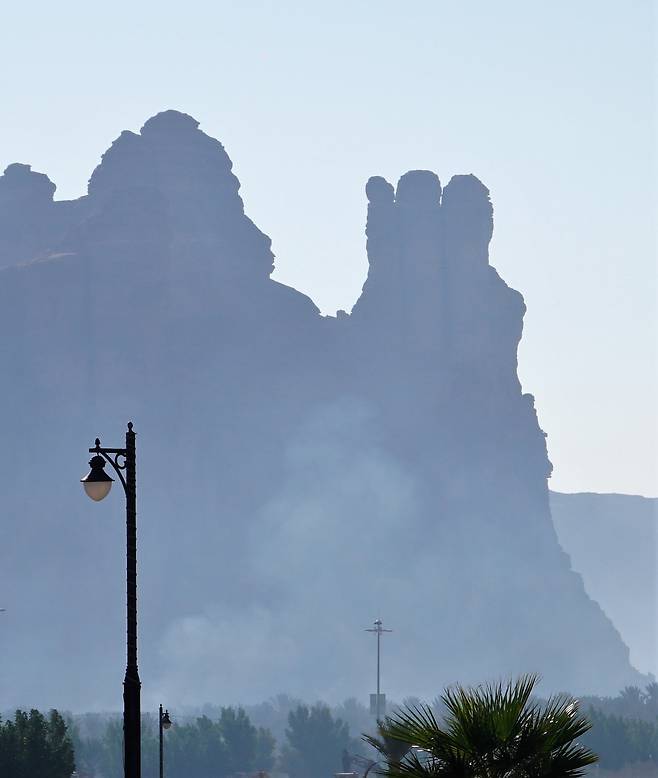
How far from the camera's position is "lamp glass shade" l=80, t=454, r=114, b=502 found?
82.6 feet

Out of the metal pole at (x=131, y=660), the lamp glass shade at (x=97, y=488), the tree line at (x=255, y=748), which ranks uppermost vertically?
the tree line at (x=255, y=748)

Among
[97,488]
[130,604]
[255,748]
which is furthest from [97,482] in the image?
[255,748]

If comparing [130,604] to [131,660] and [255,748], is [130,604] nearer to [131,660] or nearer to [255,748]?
[131,660]

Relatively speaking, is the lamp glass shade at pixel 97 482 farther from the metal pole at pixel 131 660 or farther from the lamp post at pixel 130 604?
the metal pole at pixel 131 660

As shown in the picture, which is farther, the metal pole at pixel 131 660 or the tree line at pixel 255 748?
the tree line at pixel 255 748

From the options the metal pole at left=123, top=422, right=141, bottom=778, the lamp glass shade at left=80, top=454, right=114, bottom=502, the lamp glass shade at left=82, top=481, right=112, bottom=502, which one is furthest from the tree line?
the lamp glass shade at left=82, top=481, right=112, bottom=502

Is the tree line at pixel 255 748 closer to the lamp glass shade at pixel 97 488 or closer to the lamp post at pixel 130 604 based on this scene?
the lamp post at pixel 130 604

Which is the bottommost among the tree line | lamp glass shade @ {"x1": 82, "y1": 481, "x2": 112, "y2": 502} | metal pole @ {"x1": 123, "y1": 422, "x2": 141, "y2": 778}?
metal pole @ {"x1": 123, "y1": 422, "x2": 141, "y2": 778}

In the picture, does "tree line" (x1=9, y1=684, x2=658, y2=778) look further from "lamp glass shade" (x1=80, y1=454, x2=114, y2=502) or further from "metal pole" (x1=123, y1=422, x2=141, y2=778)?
"lamp glass shade" (x1=80, y1=454, x2=114, y2=502)

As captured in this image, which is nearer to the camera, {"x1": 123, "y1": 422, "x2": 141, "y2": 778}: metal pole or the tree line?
{"x1": 123, "y1": 422, "x2": 141, "y2": 778}: metal pole

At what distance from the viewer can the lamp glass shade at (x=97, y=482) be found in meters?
25.2

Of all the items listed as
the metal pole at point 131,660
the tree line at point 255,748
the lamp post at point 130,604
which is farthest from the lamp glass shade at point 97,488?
the tree line at point 255,748

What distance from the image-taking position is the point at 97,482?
2534 centimetres

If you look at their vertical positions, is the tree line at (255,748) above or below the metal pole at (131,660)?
above
